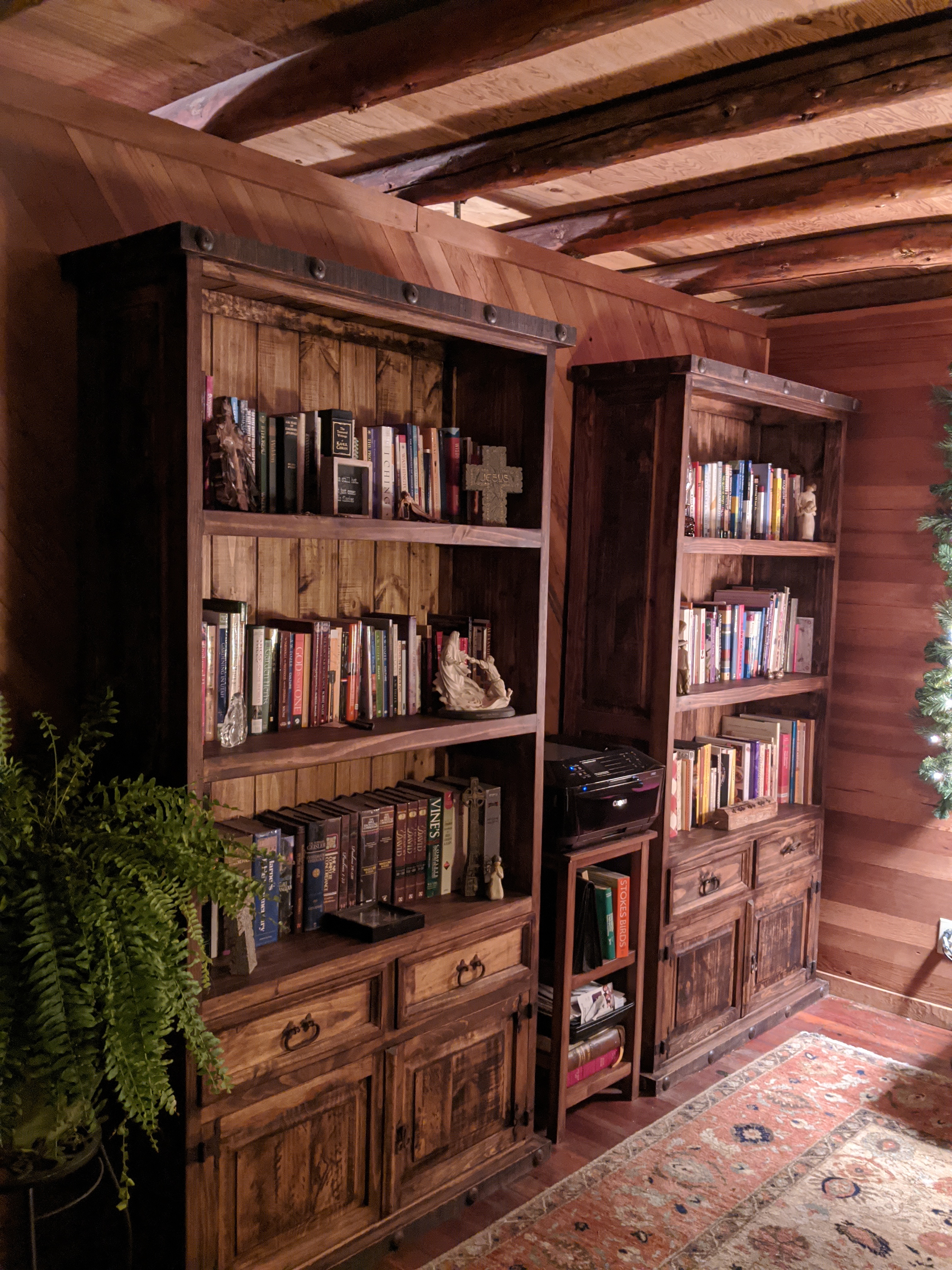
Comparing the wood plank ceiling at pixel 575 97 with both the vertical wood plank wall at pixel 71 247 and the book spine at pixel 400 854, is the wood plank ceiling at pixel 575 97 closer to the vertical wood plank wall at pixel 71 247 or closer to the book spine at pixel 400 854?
the vertical wood plank wall at pixel 71 247

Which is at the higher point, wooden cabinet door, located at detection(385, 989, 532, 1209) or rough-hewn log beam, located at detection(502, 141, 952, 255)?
rough-hewn log beam, located at detection(502, 141, 952, 255)

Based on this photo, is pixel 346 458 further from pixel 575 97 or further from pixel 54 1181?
pixel 54 1181

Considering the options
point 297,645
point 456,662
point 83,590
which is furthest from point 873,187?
point 83,590

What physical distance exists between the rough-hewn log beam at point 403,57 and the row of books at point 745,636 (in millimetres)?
1840

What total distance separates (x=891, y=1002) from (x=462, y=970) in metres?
2.19

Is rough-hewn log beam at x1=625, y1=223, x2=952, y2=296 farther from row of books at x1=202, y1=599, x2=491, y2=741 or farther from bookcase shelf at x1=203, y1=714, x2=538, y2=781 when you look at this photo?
bookcase shelf at x1=203, y1=714, x2=538, y2=781

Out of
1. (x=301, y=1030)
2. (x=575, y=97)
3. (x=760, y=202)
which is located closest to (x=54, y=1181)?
(x=301, y=1030)

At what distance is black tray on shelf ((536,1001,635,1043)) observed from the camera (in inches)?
117

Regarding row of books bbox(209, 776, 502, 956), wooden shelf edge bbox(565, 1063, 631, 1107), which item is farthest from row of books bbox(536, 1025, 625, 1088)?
row of books bbox(209, 776, 502, 956)

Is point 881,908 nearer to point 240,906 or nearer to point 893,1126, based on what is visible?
point 893,1126

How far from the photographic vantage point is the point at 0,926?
1609mm

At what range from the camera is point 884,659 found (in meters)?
4.04

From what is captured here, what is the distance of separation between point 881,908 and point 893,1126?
1.08 meters

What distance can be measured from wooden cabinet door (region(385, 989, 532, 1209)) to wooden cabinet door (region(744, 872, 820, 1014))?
47.3 inches
